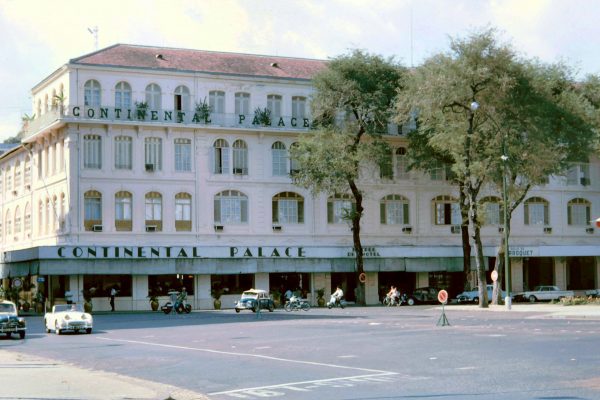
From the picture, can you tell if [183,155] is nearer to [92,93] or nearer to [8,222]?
[92,93]

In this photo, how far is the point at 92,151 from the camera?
65125mm

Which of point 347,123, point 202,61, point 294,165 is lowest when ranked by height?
point 294,165

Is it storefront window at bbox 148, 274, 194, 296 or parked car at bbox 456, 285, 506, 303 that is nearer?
storefront window at bbox 148, 274, 194, 296

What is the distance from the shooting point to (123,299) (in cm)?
6512

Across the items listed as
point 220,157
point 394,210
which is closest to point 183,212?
point 220,157

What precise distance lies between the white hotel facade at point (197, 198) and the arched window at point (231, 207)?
0.10m

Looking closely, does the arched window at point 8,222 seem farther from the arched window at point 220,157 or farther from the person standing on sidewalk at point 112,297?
the arched window at point 220,157

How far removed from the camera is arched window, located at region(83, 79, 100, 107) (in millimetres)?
65062

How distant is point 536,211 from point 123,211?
33638 mm

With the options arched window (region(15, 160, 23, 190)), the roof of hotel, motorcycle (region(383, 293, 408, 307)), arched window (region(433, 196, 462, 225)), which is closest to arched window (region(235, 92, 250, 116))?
the roof of hotel

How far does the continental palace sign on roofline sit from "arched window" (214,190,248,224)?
493cm

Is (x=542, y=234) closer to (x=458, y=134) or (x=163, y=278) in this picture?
(x=458, y=134)

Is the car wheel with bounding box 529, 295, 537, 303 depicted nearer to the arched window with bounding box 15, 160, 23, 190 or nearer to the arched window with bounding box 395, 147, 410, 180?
the arched window with bounding box 395, 147, 410, 180

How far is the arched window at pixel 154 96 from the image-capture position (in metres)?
66.7
